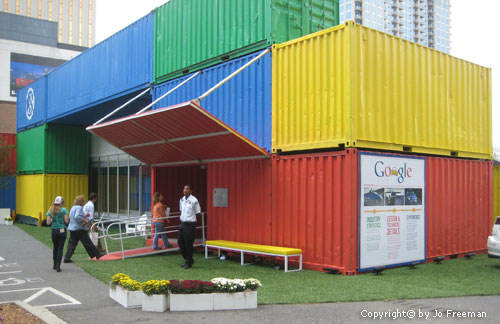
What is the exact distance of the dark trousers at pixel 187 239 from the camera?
11.1 m

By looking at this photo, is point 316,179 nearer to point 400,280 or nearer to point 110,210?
point 400,280

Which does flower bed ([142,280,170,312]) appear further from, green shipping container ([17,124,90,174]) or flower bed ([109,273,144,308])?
green shipping container ([17,124,90,174])

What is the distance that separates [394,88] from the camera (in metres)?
11.1

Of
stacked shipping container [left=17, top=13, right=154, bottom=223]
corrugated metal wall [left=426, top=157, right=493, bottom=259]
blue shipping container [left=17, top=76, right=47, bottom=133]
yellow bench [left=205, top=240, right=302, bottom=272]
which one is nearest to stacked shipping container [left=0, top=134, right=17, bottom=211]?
stacked shipping container [left=17, top=13, right=154, bottom=223]

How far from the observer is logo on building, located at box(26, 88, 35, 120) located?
90.9 ft

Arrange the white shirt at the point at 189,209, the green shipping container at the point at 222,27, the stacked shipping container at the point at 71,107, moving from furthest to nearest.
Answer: the stacked shipping container at the point at 71,107 → the green shipping container at the point at 222,27 → the white shirt at the point at 189,209

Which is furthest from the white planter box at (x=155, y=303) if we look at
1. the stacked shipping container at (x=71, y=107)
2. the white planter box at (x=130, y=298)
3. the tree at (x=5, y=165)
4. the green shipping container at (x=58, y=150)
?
the tree at (x=5, y=165)

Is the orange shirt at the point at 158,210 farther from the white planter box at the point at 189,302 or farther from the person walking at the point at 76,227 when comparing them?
the white planter box at the point at 189,302

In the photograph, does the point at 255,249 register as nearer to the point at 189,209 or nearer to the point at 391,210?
the point at 189,209

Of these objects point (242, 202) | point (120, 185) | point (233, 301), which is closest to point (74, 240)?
point (242, 202)

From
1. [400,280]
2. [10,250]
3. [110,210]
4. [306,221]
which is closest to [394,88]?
[306,221]

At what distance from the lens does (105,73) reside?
20.0 metres

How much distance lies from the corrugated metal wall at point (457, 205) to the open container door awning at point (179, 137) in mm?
4144

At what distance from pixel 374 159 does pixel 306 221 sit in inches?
75.6
